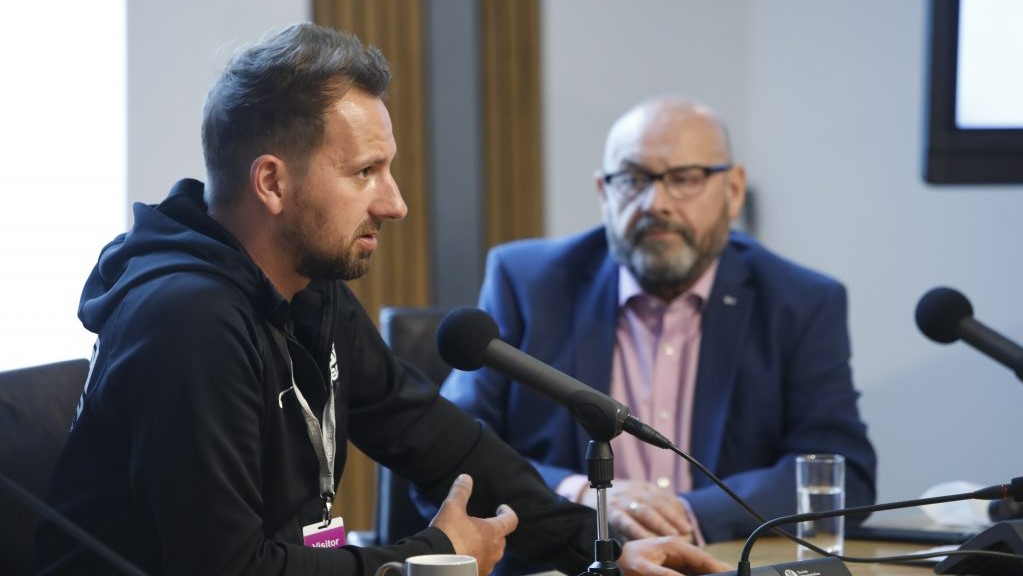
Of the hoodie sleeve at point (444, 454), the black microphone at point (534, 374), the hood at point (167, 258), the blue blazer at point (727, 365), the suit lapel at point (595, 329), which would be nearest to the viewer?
the black microphone at point (534, 374)

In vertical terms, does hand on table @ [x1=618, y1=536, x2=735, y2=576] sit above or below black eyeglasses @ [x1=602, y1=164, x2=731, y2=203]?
below

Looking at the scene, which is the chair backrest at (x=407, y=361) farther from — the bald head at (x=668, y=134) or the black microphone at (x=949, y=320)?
the black microphone at (x=949, y=320)

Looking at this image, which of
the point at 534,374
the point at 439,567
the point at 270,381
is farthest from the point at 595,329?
the point at 439,567

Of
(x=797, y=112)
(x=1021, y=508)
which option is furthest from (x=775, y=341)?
(x=797, y=112)

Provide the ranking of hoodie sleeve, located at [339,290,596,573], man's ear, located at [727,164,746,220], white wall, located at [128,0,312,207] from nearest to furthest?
1. hoodie sleeve, located at [339,290,596,573]
2. man's ear, located at [727,164,746,220]
3. white wall, located at [128,0,312,207]

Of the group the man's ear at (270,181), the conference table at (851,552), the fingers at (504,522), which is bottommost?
the conference table at (851,552)

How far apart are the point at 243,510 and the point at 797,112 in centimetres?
314

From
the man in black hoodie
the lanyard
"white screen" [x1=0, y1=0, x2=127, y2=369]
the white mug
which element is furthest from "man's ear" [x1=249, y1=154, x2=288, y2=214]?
"white screen" [x1=0, y1=0, x2=127, y2=369]

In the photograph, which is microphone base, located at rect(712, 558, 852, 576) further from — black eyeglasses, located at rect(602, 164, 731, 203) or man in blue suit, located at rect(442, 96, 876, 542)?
black eyeglasses, located at rect(602, 164, 731, 203)

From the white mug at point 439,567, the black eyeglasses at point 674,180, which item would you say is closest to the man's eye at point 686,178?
the black eyeglasses at point 674,180

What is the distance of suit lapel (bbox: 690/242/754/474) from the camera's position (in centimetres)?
256

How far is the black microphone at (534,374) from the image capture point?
134 cm

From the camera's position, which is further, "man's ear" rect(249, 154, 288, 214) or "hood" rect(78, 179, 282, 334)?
"man's ear" rect(249, 154, 288, 214)

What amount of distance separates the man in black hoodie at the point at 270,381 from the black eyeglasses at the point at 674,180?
2.85 feet
